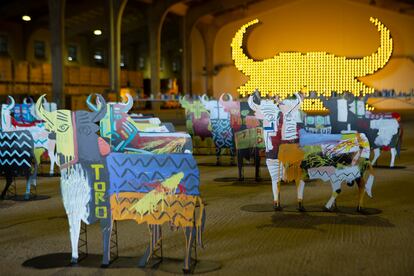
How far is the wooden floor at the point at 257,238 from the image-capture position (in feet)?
18.7

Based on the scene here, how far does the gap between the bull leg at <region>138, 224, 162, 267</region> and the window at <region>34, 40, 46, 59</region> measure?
37.7m

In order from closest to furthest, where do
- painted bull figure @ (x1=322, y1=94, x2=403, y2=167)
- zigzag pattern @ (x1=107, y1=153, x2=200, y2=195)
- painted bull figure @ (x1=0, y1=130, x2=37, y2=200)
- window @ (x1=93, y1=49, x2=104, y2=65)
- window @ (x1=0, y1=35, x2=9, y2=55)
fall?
zigzag pattern @ (x1=107, y1=153, x2=200, y2=195)
painted bull figure @ (x1=0, y1=130, x2=37, y2=200)
painted bull figure @ (x1=322, y1=94, x2=403, y2=167)
window @ (x1=0, y1=35, x2=9, y2=55)
window @ (x1=93, y1=49, x2=104, y2=65)

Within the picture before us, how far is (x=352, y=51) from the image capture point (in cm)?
3875

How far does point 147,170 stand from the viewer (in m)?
5.50

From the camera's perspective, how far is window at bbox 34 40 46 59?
41406 millimetres

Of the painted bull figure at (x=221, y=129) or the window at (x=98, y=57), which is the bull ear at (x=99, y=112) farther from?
the window at (x=98, y=57)

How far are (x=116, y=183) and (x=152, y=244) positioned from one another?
0.78m

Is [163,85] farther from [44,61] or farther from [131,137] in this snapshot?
[131,137]

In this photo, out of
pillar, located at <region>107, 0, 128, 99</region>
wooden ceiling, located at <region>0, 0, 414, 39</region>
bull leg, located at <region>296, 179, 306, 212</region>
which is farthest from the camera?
wooden ceiling, located at <region>0, 0, 414, 39</region>

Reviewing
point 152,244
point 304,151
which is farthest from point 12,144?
point 304,151

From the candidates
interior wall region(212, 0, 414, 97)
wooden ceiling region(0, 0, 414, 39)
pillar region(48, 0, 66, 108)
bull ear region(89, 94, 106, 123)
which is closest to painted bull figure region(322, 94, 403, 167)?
bull ear region(89, 94, 106, 123)

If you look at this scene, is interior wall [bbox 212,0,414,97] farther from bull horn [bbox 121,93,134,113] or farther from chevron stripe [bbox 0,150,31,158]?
bull horn [bbox 121,93,134,113]

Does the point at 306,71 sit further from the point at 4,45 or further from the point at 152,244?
the point at 152,244

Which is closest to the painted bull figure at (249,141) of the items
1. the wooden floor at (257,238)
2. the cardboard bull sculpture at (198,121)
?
the wooden floor at (257,238)
